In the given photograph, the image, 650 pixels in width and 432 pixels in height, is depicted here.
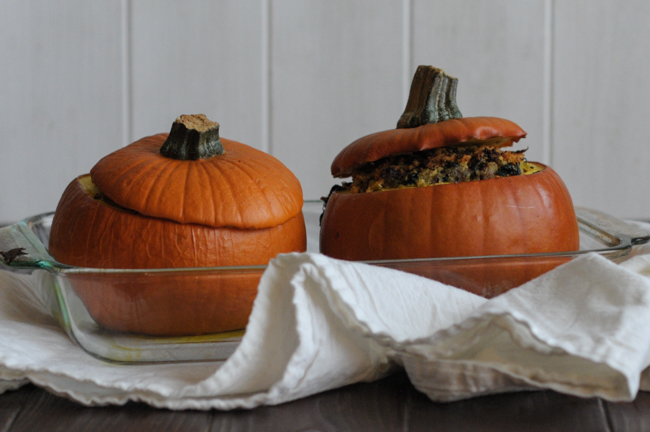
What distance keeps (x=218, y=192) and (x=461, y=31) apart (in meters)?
0.99

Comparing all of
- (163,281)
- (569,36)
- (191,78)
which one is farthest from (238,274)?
(569,36)

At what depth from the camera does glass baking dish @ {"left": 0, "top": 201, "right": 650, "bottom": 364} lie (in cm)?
52

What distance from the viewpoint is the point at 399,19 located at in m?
1.43

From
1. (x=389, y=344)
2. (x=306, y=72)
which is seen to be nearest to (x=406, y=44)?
(x=306, y=72)

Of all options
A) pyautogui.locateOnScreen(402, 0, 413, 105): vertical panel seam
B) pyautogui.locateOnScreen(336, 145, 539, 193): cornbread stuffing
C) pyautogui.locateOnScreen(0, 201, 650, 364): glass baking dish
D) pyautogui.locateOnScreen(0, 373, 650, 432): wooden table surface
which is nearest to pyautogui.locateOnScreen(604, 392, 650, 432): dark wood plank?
pyautogui.locateOnScreen(0, 373, 650, 432): wooden table surface

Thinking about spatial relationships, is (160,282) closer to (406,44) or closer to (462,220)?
(462,220)

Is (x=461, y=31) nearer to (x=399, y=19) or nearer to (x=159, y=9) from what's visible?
(x=399, y=19)

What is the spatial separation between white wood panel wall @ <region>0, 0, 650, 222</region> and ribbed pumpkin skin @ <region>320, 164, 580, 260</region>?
82 centimetres

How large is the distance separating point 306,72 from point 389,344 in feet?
3.60

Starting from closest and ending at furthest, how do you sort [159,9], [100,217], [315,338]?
[315,338] < [100,217] < [159,9]

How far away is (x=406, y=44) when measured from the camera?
1439mm

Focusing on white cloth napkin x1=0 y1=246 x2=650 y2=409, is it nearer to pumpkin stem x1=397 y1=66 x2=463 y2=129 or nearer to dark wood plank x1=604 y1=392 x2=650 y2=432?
dark wood plank x1=604 y1=392 x2=650 y2=432

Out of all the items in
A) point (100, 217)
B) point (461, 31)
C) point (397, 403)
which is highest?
point (461, 31)

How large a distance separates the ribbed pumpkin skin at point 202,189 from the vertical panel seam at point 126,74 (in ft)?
2.77
